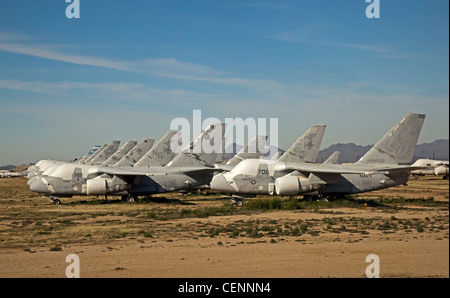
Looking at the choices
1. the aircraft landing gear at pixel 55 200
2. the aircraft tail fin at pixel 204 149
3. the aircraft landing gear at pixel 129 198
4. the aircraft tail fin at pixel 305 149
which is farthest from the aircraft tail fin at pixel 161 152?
the aircraft tail fin at pixel 305 149

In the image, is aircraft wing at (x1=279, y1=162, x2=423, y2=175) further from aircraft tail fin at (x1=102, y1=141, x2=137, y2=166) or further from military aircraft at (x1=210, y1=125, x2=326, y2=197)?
aircraft tail fin at (x1=102, y1=141, x2=137, y2=166)

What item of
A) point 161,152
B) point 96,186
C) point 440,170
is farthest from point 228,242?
point 440,170

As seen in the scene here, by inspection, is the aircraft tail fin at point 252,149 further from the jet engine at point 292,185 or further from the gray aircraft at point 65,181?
the gray aircraft at point 65,181

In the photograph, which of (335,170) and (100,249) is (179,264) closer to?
(100,249)

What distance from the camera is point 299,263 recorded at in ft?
58.3

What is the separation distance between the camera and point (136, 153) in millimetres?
55156

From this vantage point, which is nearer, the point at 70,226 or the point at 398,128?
the point at 70,226

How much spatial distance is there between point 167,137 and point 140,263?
33391mm

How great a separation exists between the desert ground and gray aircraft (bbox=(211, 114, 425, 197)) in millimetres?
3261

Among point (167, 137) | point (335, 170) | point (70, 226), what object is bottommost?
point (70, 226)

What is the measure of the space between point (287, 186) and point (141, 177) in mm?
14243

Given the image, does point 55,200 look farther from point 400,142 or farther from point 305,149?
point 400,142
